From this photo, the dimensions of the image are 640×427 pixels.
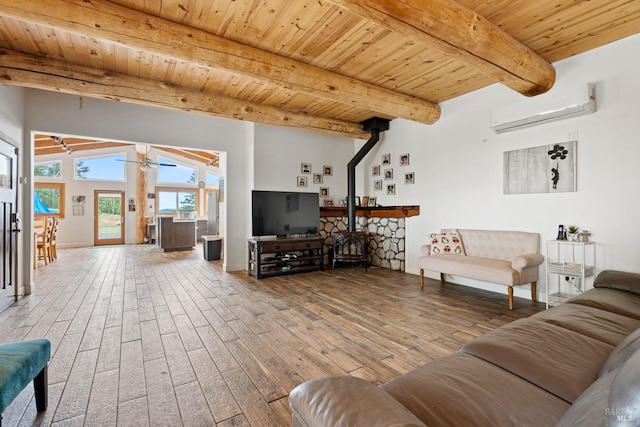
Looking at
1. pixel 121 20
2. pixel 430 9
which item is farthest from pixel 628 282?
pixel 121 20

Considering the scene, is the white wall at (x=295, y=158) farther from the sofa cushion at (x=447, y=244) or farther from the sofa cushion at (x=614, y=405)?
the sofa cushion at (x=614, y=405)

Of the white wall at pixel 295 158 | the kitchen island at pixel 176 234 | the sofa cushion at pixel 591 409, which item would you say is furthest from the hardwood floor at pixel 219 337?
the kitchen island at pixel 176 234

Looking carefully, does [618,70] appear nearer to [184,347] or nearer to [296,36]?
[296,36]

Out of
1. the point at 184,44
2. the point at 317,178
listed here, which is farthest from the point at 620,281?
the point at 317,178

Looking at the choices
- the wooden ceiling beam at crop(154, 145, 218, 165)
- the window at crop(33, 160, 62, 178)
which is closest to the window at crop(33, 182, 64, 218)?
the window at crop(33, 160, 62, 178)

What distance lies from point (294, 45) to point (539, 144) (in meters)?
3.14

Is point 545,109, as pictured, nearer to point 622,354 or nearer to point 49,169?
point 622,354

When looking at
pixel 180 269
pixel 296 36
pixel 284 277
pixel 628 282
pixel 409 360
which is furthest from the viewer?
pixel 180 269

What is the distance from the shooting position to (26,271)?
3770 millimetres

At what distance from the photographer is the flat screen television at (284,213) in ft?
16.1

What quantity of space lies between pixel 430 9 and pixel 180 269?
5458 mm

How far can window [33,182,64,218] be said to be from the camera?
8.78 m

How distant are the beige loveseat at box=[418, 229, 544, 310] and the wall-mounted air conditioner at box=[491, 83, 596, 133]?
4.49 ft

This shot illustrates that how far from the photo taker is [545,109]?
3.30 meters
